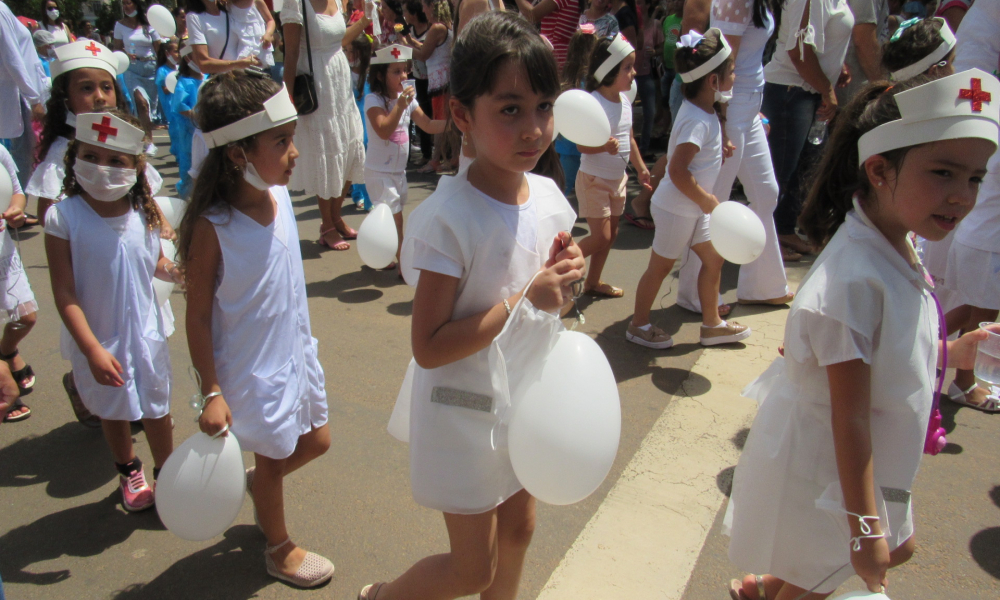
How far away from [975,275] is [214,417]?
3347mm

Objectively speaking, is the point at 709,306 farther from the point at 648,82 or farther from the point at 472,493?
the point at 648,82

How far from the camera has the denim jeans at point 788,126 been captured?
17.5ft

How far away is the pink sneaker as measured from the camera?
9.11 feet

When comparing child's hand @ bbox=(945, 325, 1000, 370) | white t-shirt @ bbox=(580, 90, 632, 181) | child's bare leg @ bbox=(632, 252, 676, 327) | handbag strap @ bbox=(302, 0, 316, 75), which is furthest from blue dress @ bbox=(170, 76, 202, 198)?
child's hand @ bbox=(945, 325, 1000, 370)

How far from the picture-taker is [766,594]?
2215 millimetres

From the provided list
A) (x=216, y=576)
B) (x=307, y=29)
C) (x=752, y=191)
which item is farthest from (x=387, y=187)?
(x=216, y=576)

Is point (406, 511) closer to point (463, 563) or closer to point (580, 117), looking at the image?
point (463, 563)

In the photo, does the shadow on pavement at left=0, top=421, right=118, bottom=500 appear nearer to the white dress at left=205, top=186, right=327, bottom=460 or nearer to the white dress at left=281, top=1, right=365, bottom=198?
the white dress at left=205, top=186, right=327, bottom=460

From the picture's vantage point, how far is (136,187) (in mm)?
2740

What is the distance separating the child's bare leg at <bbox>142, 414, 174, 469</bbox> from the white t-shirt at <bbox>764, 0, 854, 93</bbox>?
15.8 feet

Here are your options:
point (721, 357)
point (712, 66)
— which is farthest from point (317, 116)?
point (721, 357)

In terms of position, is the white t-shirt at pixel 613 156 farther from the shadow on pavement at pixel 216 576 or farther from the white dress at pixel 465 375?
the shadow on pavement at pixel 216 576

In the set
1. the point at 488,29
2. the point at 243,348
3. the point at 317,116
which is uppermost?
the point at 488,29

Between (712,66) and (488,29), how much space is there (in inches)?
103
